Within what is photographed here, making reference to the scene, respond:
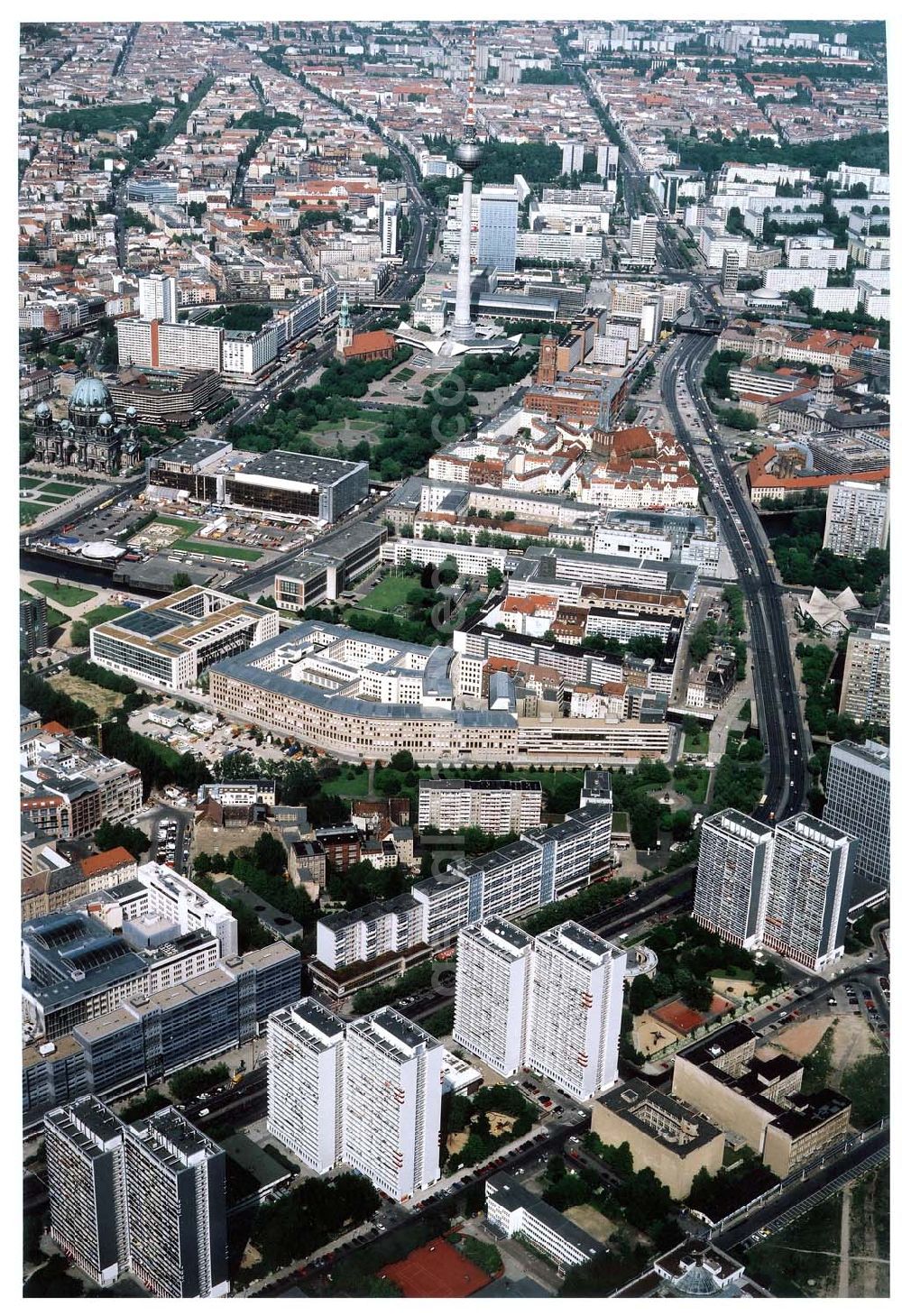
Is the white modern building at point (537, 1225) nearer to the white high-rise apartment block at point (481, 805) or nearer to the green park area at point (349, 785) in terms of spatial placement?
the white high-rise apartment block at point (481, 805)

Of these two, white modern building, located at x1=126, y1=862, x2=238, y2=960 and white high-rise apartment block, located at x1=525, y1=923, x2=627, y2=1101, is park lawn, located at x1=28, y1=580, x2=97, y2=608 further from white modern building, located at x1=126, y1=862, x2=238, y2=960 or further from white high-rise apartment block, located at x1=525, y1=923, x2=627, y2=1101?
white high-rise apartment block, located at x1=525, y1=923, x2=627, y2=1101

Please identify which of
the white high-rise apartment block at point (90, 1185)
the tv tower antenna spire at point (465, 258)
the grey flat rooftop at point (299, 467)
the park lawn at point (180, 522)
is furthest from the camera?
the tv tower antenna spire at point (465, 258)

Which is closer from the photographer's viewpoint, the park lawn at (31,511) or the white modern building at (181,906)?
the white modern building at (181,906)

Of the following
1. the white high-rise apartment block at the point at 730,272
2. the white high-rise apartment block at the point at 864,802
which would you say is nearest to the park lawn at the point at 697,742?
the white high-rise apartment block at the point at 864,802

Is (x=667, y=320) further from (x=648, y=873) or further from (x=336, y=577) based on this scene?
(x=648, y=873)

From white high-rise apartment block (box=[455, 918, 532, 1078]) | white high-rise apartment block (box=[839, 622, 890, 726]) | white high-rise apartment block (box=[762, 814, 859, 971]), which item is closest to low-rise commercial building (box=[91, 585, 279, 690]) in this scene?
white high-rise apartment block (box=[839, 622, 890, 726])

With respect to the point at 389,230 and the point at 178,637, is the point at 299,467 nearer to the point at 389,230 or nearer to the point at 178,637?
the point at 178,637

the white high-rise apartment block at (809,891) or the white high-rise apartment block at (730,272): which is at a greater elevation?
the white high-rise apartment block at (730,272)
